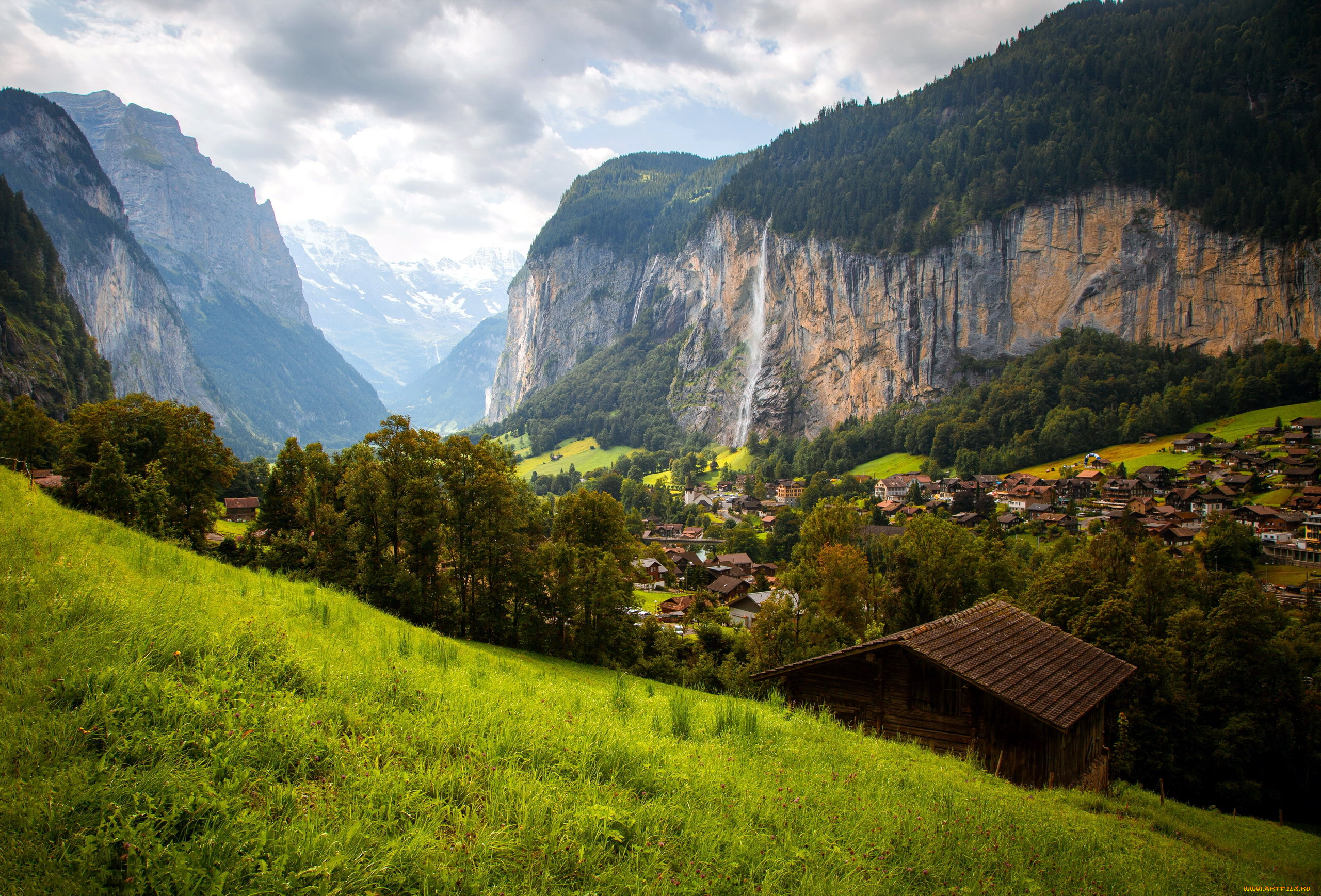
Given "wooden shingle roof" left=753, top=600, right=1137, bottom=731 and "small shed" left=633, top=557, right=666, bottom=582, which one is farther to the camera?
"small shed" left=633, top=557, right=666, bottom=582

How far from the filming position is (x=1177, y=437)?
8631 cm

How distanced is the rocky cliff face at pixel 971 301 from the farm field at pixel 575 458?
23.2 m

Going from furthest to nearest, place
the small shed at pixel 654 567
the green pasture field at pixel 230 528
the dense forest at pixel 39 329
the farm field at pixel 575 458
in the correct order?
the farm field at pixel 575 458 → the dense forest at pixel 39 329 → the small shed at pixel 654 567 → the green pasture field at pixel 230 528

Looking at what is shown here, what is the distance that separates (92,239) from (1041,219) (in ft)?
704

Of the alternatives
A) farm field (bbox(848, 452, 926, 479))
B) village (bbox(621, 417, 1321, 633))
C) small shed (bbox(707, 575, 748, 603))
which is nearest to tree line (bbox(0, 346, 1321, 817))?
village (bbox(621, 417, 1321, 633))

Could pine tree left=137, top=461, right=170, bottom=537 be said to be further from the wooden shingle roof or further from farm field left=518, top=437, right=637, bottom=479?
farm field left=518, top=437, right=637, bottom=479

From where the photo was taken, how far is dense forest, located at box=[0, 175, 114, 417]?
2611 inches

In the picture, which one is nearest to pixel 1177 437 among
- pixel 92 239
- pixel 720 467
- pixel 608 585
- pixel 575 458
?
pixel 720 467

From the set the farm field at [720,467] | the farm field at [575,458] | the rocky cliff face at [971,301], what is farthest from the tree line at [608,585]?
the farm field at [575,458]

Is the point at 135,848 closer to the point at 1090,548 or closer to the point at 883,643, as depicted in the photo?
the point at 883,643

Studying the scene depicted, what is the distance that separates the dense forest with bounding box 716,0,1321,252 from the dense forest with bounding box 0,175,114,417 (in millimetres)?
134506

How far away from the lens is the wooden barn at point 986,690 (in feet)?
38.1

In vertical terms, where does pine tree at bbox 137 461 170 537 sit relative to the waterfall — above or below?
below

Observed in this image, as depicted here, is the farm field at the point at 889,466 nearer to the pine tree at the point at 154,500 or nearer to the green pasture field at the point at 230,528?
the green pasture field at the point at 230,528
